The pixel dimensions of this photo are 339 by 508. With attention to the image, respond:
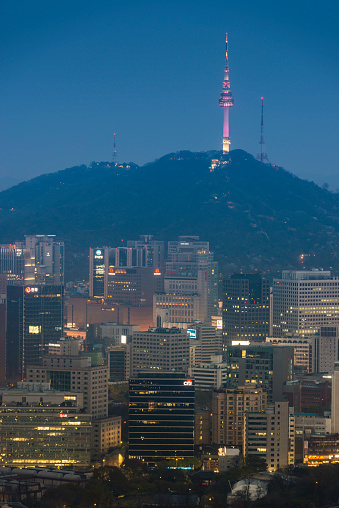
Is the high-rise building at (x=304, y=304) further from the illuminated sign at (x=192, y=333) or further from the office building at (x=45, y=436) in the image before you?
the office building at (x=45, y=436)

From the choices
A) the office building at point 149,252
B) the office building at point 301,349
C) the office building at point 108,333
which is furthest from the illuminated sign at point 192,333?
the office building at point 149,252

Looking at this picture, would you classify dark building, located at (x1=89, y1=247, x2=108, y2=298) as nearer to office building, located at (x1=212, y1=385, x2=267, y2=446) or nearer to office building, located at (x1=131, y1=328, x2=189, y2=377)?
office building, located at (x1=131, y1=328, x2=189, y2=377)

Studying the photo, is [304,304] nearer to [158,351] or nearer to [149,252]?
[158,351]

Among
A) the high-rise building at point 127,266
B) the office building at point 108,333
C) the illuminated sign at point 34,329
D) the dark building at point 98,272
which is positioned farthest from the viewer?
the dark building at point 98,272

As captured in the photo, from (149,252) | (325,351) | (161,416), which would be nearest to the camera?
(161,416)

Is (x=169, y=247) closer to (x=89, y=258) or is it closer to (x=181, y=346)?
(x=89, y=258)

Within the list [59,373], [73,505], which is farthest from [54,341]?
[73,505]

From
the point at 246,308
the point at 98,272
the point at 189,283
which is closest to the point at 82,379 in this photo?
the point at 246,308
